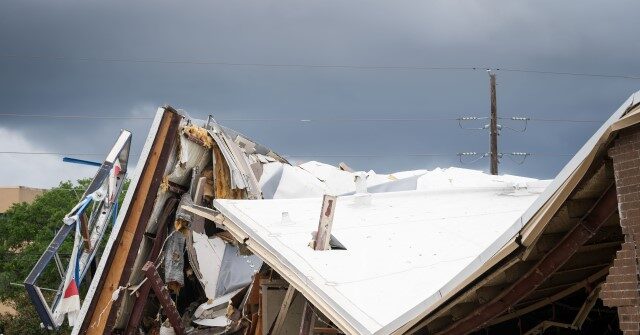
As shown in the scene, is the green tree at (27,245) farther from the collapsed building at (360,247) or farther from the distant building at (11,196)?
the collapsed building at (360,247)

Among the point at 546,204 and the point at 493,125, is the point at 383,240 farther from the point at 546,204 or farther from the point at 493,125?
the point at 493,125

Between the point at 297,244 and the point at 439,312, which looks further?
the point at 297,244

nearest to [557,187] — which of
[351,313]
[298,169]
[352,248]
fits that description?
[351,313]

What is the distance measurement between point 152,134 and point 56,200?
31.5 m

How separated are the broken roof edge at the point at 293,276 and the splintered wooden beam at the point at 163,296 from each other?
2839mm

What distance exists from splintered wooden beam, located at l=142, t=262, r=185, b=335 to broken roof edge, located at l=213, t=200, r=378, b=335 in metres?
2.84

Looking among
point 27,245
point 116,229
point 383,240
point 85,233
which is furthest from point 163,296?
point 27,245

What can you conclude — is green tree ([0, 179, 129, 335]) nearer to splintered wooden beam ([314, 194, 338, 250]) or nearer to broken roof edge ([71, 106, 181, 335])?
broken roof edge ([71, 106, 181, 335])

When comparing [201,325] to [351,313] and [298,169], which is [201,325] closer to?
[298,169]

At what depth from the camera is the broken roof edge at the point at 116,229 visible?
52.2 ft

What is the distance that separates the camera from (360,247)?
12016 mm

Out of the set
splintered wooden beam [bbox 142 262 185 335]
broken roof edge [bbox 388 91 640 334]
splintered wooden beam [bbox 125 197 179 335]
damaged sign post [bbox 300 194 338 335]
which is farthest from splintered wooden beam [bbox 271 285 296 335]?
broken roof edge [bbox 388 91 640 334]

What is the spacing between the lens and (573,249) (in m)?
7.47

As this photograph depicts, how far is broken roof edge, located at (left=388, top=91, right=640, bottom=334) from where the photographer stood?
255 inches
